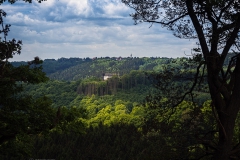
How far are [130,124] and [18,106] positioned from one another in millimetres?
14886

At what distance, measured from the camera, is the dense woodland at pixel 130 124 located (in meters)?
8.11

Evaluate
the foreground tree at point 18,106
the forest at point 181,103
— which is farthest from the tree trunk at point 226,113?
the foreground tree at point 18,106

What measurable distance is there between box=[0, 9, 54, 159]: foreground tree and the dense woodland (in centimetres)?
38

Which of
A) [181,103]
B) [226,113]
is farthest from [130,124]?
[226,113]

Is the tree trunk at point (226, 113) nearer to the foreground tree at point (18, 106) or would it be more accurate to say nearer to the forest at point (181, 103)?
the forest at point (181, 103)

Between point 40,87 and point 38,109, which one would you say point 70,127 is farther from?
point 40,87

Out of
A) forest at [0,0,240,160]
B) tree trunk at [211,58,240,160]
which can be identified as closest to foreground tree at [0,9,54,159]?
forest at [0,0,240,160]

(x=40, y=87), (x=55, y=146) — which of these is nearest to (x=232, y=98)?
(x=55, y=146)

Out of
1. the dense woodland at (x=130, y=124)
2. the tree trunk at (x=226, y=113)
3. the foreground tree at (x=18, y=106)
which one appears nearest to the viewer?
the tree trunk at (x=226, y=113)

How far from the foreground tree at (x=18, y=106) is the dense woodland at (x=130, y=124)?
0.38 meters

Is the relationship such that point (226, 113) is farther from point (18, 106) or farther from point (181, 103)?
point (18, 106)

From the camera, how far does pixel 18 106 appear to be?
37.5 feet

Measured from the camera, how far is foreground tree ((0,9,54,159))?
10.0m

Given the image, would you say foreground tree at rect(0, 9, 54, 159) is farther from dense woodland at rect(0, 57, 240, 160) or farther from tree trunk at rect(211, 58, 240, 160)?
tree trunk at rect(211, 58, 240, 160)
